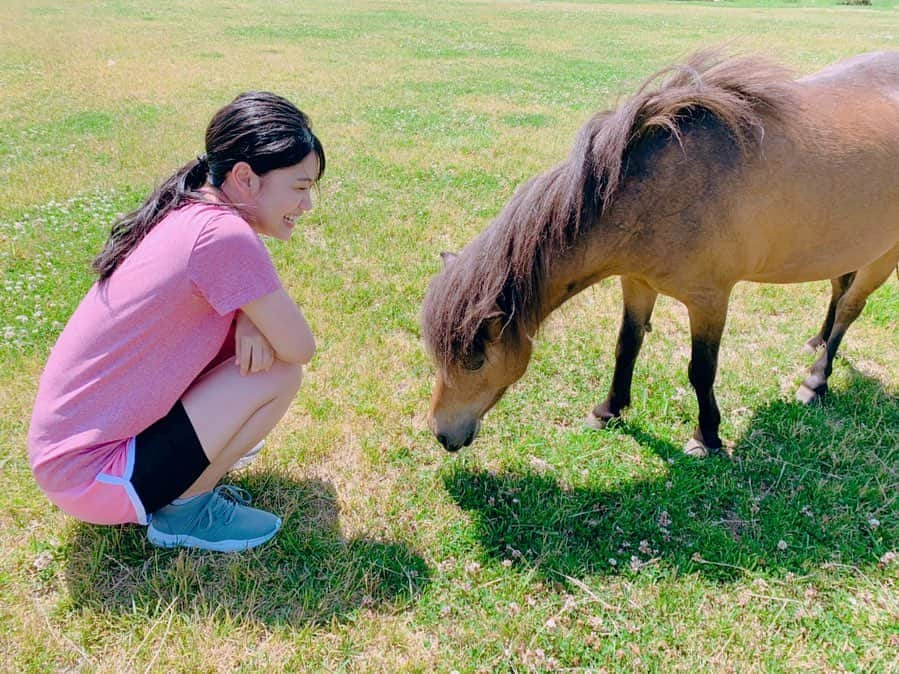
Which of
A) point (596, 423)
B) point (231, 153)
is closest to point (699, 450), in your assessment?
point (596, 423)

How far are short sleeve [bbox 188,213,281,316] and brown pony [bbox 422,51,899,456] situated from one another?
0.88 m

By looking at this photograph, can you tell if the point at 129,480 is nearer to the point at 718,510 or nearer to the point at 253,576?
the point at 253,576

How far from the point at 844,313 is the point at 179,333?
14.3ft

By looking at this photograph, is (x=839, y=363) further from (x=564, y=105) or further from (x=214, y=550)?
(x=564, y=105)

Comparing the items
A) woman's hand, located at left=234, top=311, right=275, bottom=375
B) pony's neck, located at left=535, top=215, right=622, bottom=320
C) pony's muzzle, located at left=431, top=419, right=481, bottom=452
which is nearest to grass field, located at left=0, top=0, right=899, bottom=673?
pony's muzzle, located at left=431, top=419, right=481, bottom=452

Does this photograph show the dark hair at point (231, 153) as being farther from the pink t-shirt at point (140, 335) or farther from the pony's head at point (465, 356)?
the pony's head at point (465, 356)

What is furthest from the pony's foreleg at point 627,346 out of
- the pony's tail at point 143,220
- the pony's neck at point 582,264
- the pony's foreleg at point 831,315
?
the pony's tail at point 143,220

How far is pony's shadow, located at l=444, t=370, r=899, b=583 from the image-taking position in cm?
294

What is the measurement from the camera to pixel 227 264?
235 centimetres

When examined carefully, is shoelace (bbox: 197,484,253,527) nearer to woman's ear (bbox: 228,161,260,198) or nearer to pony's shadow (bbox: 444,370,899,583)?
pony's shadow (bbox: 444,370,899,583)

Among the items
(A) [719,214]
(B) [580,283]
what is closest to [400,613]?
(B) [580,283]

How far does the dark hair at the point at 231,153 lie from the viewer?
2.39m

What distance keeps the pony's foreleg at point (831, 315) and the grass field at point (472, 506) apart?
0.38ft

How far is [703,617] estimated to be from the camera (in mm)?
2654
